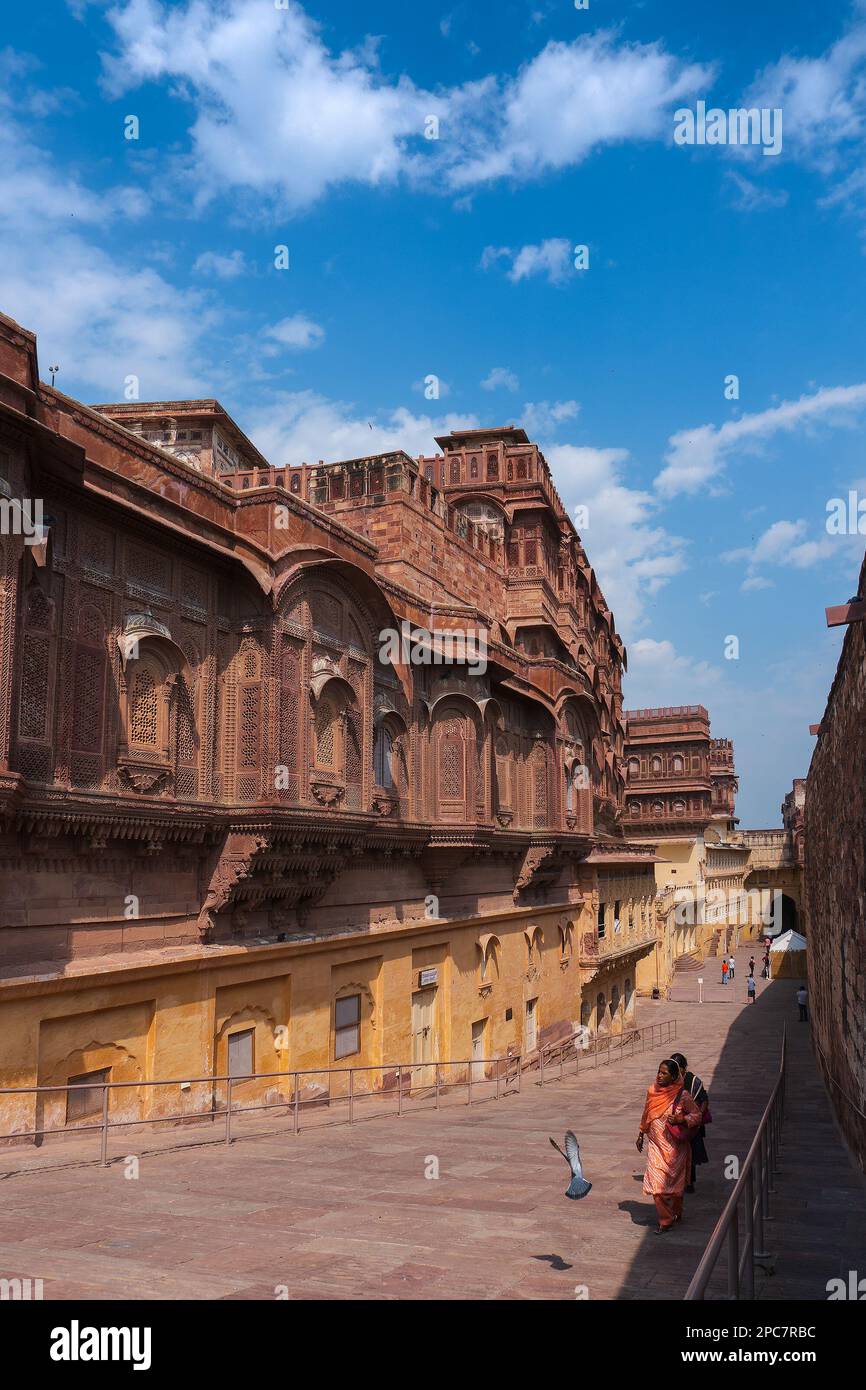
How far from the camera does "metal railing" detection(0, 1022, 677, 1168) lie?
1127 cm

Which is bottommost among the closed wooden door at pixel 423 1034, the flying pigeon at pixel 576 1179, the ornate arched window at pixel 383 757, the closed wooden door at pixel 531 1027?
the closed wooden door at pixel 531 1027

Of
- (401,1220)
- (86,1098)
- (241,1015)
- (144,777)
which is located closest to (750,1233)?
(401,1220)

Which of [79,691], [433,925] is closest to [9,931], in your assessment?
[79,691]

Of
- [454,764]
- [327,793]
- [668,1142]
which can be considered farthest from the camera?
[454,764]

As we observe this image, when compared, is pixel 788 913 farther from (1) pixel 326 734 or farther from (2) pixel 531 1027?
(1) pixel 326 734

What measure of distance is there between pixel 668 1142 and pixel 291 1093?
353 inches

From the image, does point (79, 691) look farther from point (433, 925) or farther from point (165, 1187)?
point (433, 925)

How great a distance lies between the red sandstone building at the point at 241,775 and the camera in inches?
456

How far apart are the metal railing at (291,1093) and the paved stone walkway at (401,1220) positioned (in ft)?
2.46

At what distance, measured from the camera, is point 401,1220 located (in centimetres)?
834

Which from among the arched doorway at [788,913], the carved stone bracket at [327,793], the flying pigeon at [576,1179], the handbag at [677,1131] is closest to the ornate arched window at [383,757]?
the carved stone bracket at [327,793]

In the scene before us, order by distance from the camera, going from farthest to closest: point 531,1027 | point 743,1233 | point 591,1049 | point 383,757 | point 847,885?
point 591,1049, point 531,1027, point 383,757, point 847,885, point 743,1233

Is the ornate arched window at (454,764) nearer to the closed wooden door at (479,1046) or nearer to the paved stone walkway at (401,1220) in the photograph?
the closed wooden door at (479,1046)

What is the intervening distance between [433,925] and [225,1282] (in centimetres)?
1447
